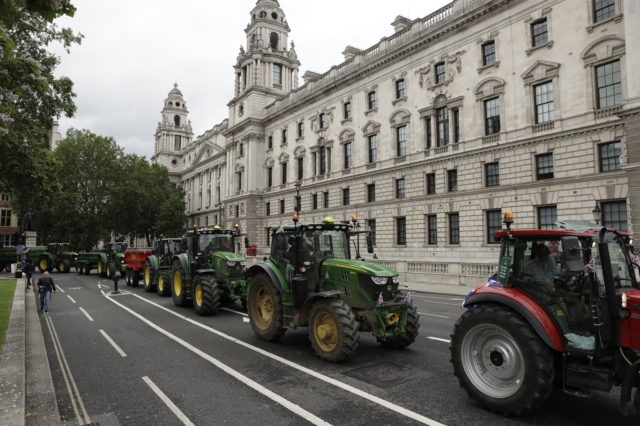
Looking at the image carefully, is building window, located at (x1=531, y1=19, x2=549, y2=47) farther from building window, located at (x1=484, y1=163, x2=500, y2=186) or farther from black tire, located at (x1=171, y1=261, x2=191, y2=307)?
black tire, located at (x1=171, y1=261, x2=191, y2=307)

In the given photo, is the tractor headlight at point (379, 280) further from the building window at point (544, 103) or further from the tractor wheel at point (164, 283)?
the building window at point (544, 103)

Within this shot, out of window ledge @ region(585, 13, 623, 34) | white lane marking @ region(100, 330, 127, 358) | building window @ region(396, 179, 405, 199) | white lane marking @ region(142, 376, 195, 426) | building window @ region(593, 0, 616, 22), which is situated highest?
building window @ region(593, 0, 616, 22)

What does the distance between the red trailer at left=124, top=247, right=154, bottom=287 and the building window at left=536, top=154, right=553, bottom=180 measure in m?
24.3

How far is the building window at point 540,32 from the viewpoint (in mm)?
25844

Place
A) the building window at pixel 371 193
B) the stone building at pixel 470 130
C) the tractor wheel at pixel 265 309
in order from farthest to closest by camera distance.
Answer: the building window at pixel 371 193 < the stone building at pixel 470 130 < the tractor wheel at pixel 265 309

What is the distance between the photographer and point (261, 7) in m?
58.0

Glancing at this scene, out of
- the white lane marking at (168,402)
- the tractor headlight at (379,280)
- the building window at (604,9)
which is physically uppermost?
the building window at (604,9)

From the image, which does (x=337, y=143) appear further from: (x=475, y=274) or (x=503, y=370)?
(x=503, y=370)

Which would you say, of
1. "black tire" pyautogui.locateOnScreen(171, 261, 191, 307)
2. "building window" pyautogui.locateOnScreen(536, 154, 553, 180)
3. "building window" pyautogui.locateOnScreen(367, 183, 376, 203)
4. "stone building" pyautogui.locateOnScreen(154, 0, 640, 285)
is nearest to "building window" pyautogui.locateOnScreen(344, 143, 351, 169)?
"stone building" pyautogui.locateOnScreen(154, 0, 640, 285)

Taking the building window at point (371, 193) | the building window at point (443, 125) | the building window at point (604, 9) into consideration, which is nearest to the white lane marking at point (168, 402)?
the building window at point (604, 9)

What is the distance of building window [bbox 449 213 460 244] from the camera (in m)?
30.4

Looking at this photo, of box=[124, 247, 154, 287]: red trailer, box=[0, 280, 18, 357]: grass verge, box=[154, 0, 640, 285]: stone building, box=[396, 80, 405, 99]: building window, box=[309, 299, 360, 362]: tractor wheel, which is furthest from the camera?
box=[396, 80, 405, 99]: building window

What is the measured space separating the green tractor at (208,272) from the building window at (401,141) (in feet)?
76.0

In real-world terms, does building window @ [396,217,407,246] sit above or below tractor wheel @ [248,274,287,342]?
above
